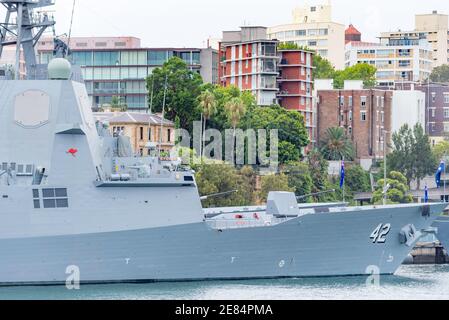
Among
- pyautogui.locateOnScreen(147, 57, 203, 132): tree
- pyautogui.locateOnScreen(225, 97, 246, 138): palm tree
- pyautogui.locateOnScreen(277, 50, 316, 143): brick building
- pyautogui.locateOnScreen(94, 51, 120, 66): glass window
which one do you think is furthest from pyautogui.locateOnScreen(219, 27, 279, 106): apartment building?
pyautogui.locateOnScreen(225, 97, 246, 138): palm tree

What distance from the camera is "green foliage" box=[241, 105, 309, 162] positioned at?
77438 millimetres

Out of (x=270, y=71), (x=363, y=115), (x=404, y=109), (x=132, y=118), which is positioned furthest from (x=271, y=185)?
(x=404, y=109)

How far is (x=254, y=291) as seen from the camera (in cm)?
3853

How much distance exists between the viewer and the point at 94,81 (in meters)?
96.2

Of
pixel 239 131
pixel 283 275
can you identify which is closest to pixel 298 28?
pixel 239 131

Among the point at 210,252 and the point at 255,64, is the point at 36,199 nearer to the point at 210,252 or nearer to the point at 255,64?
the point at 210,252

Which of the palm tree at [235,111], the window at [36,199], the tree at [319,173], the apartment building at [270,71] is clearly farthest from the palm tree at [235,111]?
the window at [36,199]

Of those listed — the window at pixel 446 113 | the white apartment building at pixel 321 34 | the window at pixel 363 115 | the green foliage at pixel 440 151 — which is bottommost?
the green foliage at pixel 440 151

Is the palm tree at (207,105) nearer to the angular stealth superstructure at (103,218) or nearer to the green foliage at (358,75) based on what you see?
the angular stealth superstructure at (103,218)

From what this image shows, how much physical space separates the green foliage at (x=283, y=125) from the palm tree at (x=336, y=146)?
12.1 feet

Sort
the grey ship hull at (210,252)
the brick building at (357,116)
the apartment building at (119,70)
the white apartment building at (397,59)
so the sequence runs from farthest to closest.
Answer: the white apartment building at (397,59) → the apartment building at (119,70) → the brick building at (357,116) → the grey ship hull at (210,252)

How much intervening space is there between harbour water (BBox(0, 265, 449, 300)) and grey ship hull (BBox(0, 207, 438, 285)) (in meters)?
0.39

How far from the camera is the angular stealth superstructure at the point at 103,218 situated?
3903cm
